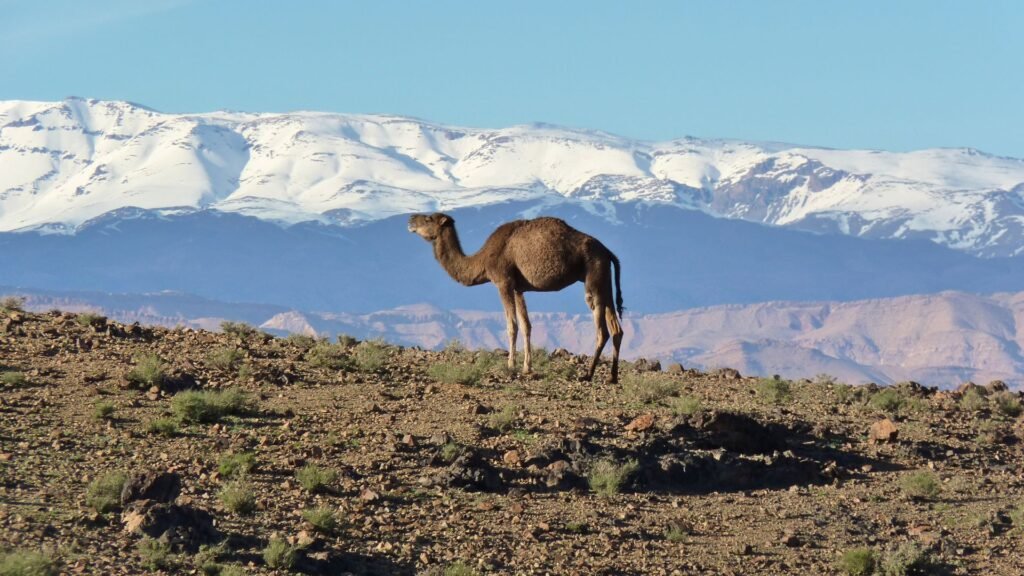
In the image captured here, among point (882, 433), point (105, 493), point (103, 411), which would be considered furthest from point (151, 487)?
point (882, 433)

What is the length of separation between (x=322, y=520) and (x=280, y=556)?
1.00m

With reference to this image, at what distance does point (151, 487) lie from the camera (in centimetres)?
1612

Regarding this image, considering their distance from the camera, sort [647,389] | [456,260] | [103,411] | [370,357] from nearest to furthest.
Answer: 1. [103,411]
2. [647,389]
3. [370,357]
4. [456,260]

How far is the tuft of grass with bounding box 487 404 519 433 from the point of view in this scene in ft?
68.5

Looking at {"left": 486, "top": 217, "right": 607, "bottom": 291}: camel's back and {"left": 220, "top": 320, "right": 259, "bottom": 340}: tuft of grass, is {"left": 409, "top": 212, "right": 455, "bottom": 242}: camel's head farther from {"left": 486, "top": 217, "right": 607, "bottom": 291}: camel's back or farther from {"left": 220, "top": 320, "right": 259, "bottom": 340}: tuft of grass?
{"left": 220, "top": 320, "right": 259, "bottom": 340}: tuft of grass

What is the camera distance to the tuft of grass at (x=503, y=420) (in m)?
20.9

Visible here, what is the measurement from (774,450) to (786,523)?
10.4 ft

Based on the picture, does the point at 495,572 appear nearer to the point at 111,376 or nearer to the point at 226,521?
the point at 226,521

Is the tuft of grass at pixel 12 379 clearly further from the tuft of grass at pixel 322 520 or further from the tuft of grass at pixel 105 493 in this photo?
the tuft of grass at pixel 322 520

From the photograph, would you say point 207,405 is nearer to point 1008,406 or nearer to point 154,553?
point 154,553

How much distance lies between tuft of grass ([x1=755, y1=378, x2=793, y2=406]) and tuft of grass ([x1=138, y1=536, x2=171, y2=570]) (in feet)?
41.1

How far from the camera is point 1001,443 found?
24.0 m

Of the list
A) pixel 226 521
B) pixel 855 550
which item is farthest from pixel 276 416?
pixel 855 550

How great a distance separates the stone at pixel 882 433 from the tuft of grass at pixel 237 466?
8.91 m
